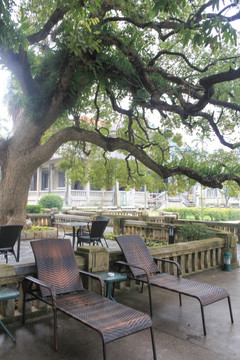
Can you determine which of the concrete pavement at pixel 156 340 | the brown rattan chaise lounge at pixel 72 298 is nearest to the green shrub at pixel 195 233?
→ the concrete pavement at pixel 156 340

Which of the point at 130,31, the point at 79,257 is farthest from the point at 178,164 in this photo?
the point at 79,257

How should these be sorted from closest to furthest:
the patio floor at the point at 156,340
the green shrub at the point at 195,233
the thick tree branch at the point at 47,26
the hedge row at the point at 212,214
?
the patio floor at the point at 156,340 → the green shrub at the point at 195,233 → the thick tree branch at the point at 47,26 → the hedge row at the point at 212,214

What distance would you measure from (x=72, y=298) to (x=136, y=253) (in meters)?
1.70

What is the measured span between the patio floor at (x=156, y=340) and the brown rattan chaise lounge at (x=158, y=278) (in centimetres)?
24

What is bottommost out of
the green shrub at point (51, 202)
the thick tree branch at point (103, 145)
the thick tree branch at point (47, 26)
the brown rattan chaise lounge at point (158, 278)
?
the brown rattan chaise lounge at point (158, 278)

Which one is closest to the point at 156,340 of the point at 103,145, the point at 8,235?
the point at 8,235

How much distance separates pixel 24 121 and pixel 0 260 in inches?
164

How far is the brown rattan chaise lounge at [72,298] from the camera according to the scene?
2945 millimetres

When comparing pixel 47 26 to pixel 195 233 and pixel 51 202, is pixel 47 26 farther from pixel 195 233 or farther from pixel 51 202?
pixel 51 202

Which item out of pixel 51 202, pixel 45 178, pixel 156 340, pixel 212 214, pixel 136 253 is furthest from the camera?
pixel 45 178

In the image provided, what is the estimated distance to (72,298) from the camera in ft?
12.4

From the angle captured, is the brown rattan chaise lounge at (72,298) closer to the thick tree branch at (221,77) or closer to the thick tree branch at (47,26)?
the thick tree branch at (221,77)

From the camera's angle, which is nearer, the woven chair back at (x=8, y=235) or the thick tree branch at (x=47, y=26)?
the woven chair back at (x=8, y=235)

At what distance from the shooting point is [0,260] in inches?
309
